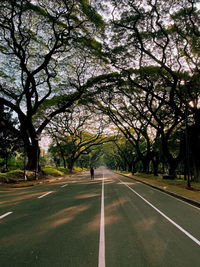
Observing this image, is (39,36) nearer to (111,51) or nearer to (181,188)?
(111,51)

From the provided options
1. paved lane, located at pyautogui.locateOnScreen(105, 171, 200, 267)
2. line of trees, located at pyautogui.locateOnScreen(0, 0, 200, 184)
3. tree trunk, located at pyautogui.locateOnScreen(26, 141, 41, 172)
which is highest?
line of trees, located at pyautogui.locateOnScreen(0, 0, 200, 184)

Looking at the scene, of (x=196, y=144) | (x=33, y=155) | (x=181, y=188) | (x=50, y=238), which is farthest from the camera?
(x=33, y=155)

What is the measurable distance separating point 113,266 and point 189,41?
17882mm

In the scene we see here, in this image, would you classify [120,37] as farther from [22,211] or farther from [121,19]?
[22,211]

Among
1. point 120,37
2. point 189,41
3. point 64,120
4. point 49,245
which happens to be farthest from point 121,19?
point 64,120

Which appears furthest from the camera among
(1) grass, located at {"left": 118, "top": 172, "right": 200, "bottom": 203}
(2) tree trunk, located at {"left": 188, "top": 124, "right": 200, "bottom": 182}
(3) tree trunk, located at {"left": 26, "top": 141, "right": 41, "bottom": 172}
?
(3) tree trunk, located at {"left": 26, "top": 141, "right": 41, "bottom": 172}

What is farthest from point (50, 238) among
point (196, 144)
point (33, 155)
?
point (33, 155)

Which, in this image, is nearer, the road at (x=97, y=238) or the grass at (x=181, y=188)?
the road at (x=97, y=238)

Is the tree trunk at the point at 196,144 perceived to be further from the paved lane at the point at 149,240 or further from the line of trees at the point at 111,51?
the paved lane at the point at 149,240

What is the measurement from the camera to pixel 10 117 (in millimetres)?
32594

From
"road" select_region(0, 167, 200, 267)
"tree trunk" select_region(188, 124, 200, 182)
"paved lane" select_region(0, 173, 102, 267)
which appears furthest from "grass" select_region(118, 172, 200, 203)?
"paved lane" select_region(0, 173, 102, 267)

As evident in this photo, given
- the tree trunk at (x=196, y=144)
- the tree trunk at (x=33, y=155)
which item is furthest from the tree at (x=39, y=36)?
the tree trunk at (x=196, y=144)

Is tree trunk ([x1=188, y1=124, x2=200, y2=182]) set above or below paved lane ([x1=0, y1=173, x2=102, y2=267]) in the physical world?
above

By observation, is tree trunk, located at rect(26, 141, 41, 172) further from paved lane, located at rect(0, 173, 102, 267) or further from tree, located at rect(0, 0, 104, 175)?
paved lane, located at rect(0, 173, 102, 267)
